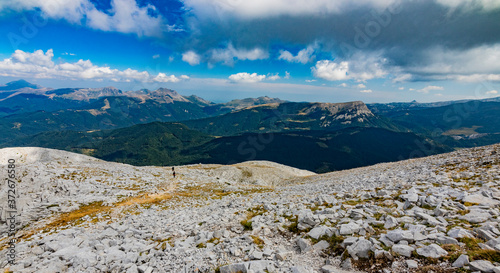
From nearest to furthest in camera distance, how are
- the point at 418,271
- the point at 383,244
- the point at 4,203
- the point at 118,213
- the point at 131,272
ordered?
the point at 418,271 → the point at 383,244 → the point at 131,272 → the point at 118,213 → the point at 4,203

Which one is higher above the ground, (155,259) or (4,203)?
(155,259)

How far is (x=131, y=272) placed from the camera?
10656mm

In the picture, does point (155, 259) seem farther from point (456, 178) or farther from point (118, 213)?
point (456, 178)

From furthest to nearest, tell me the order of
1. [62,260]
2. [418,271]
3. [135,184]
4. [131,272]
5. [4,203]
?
[135,184] → [4,203] → [62,260] → [131,272] → [418,271]

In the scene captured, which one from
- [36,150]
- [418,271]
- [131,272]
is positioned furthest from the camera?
[36,150]

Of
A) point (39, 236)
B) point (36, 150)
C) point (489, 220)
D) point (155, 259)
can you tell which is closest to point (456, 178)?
point (489, 220)

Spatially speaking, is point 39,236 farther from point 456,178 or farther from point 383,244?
point 456,178

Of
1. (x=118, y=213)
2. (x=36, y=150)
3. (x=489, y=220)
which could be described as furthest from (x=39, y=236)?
(x=36, y=150)

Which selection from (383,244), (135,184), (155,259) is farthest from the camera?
(135,184)

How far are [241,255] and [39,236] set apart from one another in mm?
19446

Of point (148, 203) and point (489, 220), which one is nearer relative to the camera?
point (489, 220)

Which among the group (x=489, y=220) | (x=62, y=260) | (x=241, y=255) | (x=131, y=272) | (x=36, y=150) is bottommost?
(x=36, y=150)

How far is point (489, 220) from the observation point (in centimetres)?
991

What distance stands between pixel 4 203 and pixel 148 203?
1908 cm
